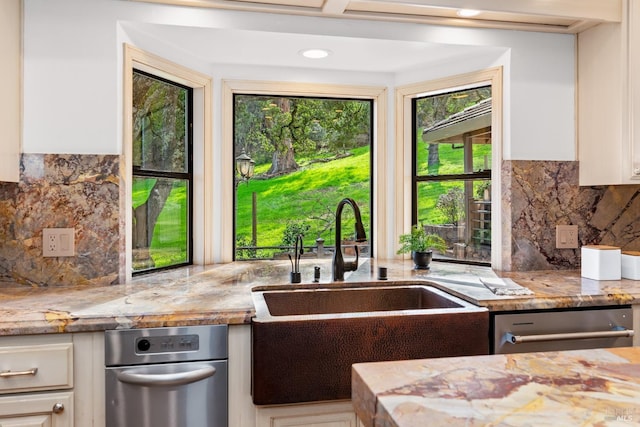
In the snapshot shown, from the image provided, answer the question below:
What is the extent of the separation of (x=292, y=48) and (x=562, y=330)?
174cm

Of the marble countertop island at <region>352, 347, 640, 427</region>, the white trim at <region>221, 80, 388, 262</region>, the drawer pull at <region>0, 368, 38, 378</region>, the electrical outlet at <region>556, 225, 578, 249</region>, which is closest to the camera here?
the marble countertop island at <region>352, 347, 640, 427</region>

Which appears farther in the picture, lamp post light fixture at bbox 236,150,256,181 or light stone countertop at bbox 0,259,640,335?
lamp post light fixture at bbox 236,150,256,181

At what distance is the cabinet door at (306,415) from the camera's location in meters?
1.53

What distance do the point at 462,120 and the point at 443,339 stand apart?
4.96 ft

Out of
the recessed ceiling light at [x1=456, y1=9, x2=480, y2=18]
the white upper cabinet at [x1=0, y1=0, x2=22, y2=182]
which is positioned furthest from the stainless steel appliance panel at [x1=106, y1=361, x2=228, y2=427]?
the recessed ceiling light at [x1=456, y1=9, x2=480, y2=18]

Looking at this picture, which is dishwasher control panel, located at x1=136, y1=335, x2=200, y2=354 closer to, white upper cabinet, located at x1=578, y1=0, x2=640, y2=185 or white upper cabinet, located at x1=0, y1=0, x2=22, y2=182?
white upper cabinet, located at x1=0, y1=0, x2=22, y2=182

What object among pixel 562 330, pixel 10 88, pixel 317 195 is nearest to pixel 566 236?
pixel 562 330

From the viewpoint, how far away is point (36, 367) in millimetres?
1413

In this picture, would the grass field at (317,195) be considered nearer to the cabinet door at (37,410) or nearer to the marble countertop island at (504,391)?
the cabinet door at (37,410)

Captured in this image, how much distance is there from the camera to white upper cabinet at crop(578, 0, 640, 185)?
2123 millimetres

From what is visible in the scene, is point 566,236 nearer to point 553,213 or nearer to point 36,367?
point 553,213

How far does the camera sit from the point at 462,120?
8.86ft

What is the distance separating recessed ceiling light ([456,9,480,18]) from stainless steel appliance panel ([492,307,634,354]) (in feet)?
4.47

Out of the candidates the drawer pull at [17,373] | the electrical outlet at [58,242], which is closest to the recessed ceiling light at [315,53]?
the electrical outlet at [58,242]
